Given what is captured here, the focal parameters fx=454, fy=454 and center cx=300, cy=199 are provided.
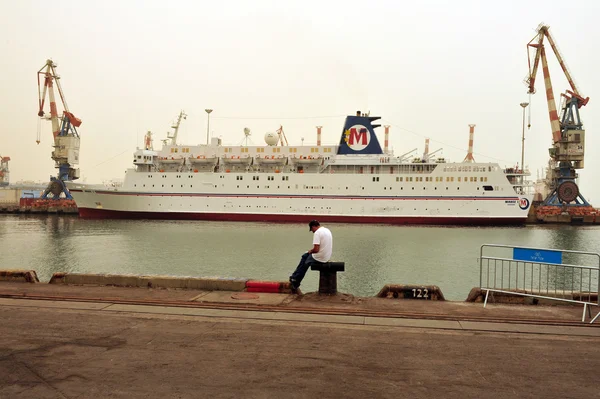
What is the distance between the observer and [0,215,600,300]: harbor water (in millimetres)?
14875

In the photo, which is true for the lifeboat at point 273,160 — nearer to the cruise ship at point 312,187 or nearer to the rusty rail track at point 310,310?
the cruise ship at point 312,187

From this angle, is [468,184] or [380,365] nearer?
[380,365]

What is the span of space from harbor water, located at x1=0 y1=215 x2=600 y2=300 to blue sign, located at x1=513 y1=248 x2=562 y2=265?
5181 mm

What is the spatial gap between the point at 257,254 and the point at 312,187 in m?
20.2

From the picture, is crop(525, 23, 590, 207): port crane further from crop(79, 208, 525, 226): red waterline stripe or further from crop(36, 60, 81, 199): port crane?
crop(36, 60, 81, 199): port crane

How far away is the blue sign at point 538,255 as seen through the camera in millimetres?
6488

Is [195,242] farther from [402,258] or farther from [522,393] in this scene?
[522,393]

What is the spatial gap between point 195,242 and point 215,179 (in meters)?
16.8

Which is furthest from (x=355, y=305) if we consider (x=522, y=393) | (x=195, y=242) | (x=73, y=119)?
(x=73, y=119)

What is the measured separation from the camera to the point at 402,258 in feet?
62.8

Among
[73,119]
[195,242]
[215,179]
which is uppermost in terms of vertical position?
[73,119]

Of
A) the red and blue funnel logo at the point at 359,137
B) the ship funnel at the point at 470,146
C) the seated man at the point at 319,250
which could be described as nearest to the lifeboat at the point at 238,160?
the red and blue funnel logo at the point at 359,137

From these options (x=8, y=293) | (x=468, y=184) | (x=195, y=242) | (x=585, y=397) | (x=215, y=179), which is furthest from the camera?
(x=215, y=179)

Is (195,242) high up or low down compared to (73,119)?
down
